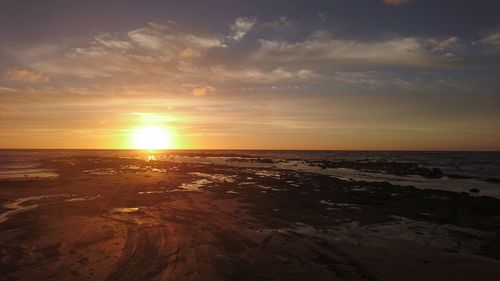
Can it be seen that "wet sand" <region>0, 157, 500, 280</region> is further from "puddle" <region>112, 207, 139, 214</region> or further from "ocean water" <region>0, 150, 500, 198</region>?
"ocean water" <region>0, 150, 500, 198</region>

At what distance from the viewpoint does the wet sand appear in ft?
33.1

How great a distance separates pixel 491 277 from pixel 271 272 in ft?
18.7

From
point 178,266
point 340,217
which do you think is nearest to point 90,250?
point 178,266

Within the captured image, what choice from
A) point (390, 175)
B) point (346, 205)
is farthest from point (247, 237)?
point (390, 175)

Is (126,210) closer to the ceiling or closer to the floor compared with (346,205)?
closer to the ceiling

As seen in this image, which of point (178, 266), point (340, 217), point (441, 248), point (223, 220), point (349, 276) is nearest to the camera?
point (349, 276)

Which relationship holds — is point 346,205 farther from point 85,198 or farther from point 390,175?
point 390,175

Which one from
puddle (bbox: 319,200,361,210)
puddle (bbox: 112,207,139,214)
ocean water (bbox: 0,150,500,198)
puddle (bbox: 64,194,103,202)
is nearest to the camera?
puddle (bbox: 112,207,139,214)

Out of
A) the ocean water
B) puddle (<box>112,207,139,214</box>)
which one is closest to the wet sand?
puddle (<box>112,207,139,214</box>)

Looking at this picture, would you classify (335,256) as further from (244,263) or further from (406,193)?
(406,193)

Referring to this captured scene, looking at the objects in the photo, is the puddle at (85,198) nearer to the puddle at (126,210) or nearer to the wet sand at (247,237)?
the wet sand at (247,237)

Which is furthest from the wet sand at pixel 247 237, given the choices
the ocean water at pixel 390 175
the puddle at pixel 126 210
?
the ocean water at pixel 390 175

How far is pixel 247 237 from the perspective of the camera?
13.9 metres

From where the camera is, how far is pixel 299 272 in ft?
32.9
